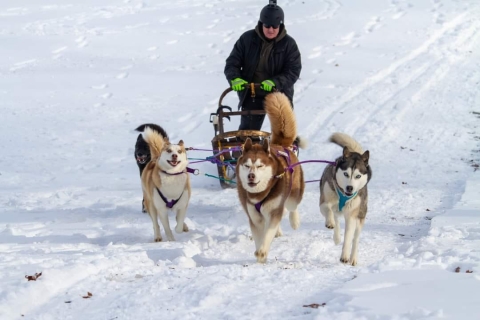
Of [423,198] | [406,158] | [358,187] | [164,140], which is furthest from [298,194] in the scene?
[406,158]

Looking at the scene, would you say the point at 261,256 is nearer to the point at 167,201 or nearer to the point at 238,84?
the point at 167,201

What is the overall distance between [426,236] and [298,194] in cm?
107

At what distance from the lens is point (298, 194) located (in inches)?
214

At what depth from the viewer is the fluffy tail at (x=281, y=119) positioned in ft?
18.0

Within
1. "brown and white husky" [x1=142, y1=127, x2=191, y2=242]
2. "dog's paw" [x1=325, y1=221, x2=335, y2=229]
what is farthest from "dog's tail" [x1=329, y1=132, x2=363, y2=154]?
"brown and white husky" [x1=142, y1=127, x2=191, y2=242]

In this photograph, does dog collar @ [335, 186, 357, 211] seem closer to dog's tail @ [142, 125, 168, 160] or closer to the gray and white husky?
the gray and white husky

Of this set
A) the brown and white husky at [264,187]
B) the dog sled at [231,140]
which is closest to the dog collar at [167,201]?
the brown and white husky at [264,187]

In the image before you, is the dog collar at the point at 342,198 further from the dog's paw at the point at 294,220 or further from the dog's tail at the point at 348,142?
the dog's paw at the point at 294,220

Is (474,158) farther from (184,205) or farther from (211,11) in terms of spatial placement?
(211,11)

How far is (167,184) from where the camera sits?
5598 mm

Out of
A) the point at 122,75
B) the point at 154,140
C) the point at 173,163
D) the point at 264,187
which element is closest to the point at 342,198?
the point at 264,187

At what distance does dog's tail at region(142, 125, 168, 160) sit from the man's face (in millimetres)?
1605

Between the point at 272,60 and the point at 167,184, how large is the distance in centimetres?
194

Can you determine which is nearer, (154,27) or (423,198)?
(423,198)
